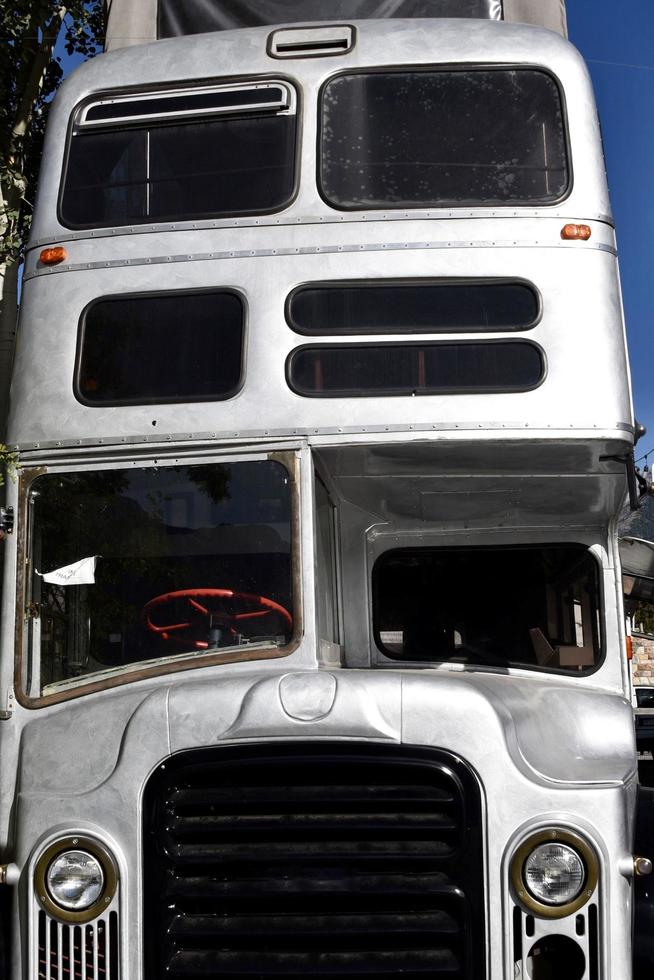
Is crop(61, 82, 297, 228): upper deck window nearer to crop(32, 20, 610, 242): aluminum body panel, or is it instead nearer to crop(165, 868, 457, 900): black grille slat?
crop(32, 20, 610, 242): aluminum body panel

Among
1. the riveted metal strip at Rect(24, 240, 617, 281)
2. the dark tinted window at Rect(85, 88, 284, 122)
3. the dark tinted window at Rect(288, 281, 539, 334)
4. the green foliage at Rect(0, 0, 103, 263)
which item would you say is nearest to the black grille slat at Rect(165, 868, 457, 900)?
the dark tinted window at Rect(288, 281, 539, 334)

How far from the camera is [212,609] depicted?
3832 mm

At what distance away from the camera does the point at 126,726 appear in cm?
338

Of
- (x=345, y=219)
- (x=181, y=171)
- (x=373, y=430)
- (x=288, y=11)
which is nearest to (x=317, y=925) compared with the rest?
(x=373, y=430)

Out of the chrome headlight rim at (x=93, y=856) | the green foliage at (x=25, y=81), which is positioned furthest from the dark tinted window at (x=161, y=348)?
the green foliage at (x=25, y=81)

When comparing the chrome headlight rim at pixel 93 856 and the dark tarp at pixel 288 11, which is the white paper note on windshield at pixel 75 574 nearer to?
the chrome headlight rim at pixel 93 856

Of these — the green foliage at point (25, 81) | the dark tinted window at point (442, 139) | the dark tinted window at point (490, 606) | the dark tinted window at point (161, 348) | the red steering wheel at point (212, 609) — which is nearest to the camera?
the red steering wheel at point (212, 609)

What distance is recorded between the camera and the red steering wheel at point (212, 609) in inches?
148

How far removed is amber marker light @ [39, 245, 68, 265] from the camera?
14.1 ft

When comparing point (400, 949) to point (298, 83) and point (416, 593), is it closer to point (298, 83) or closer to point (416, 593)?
point (416, 593)

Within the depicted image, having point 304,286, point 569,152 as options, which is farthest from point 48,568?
point 569,152

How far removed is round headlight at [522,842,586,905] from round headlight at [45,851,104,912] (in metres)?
1.28

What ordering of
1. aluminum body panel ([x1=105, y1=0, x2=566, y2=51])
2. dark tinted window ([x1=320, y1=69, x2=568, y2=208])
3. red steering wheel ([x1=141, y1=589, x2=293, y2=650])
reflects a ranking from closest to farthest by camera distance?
red steering wheel ([x1=141, y1=589, x2=293, y2=650]) → dark tinted window ([x1=320, y1=69, x2=568, y2=208]) → aluminum body panel ([x1=105, y1=0, x2=566, y2=51])

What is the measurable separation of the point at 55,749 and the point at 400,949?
48.6 inches
